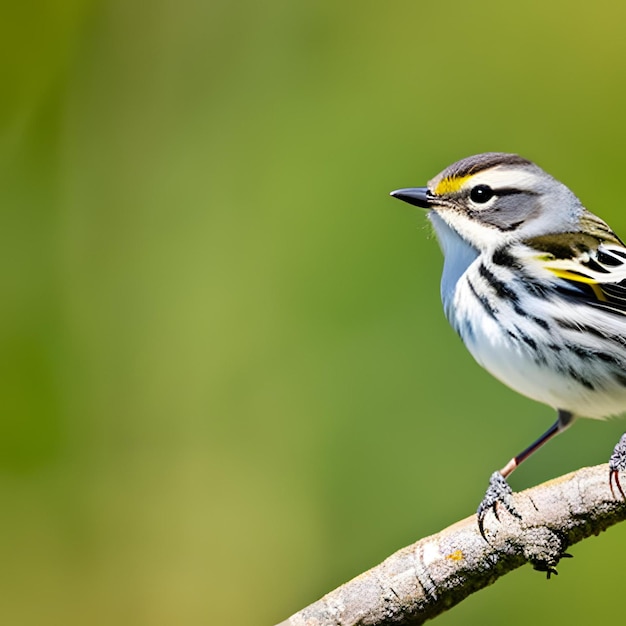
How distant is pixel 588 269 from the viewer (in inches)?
142

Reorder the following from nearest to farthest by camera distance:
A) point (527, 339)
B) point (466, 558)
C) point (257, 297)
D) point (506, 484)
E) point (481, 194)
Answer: point (466, 558) → point (506, 484) → point (527, 339) → point (481, 194) → point (257, 297)

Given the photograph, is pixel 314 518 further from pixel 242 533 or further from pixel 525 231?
pixel 525 231

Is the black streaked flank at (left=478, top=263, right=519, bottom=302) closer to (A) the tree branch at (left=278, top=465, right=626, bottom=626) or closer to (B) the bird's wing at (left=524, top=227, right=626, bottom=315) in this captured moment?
(B) the bird's wing at (left=524, top=227, right=626, bottom=315)

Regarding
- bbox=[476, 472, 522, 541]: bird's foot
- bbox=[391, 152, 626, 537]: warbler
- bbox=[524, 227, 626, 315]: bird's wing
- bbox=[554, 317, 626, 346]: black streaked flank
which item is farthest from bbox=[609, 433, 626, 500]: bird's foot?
bbox=[524, 227, 626, 315]: bird's wing

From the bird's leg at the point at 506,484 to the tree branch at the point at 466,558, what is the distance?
0.03 meters

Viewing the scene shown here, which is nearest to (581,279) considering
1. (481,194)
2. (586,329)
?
(586,329)

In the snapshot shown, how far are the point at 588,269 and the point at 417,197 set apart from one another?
27.4 inches

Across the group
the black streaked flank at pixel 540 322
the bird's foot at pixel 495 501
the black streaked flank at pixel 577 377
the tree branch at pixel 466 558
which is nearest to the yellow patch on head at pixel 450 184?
the black streaked flank at pixel 540 322

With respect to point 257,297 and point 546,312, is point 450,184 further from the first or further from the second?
point 257,297

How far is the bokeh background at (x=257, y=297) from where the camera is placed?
16.2 feet

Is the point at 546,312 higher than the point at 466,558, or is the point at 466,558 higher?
the point at 546,312

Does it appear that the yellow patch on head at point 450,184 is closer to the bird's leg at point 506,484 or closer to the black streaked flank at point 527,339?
the black streaked flank at point 527,339

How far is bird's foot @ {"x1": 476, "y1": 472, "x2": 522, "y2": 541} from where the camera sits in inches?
116

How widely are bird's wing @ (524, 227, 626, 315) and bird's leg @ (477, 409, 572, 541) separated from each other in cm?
53
